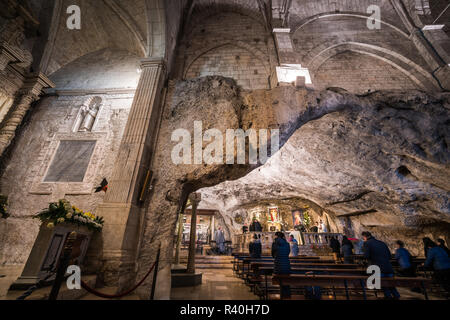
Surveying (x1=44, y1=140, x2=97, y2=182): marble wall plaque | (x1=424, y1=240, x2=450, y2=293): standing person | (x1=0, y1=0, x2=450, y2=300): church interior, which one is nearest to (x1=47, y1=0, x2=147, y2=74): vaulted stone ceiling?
(x1=0, y1=0, x2=450, y2=300): church interior

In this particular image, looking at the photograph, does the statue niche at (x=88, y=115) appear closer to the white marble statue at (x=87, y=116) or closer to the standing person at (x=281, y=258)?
the white marble statue at (x=87, y=116)

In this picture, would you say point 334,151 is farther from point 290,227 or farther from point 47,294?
point 290,227

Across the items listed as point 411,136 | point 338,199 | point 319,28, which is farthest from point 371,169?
point 319,28

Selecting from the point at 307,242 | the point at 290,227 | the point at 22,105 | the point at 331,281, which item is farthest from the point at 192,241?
the point at 290,227

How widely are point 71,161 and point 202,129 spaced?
3.72 metres

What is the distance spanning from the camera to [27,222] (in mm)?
4598

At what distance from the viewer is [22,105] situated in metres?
5.77

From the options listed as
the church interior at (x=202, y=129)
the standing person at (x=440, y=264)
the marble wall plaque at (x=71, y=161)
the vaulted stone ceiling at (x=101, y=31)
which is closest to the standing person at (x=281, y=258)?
the church interior at (x=202, y=129)

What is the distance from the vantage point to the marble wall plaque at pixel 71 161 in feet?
16.3

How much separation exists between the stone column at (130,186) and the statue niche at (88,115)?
1.81 m

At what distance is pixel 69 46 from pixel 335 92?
9272 mm

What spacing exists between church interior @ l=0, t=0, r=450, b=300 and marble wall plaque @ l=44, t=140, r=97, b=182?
3cm

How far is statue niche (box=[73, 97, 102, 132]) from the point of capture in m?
5.61

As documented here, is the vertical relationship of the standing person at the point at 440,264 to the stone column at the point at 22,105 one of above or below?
below
